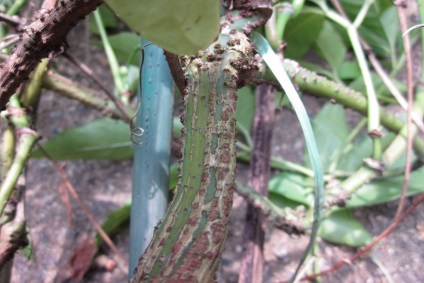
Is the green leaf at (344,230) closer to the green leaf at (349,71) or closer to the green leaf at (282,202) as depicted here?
the green leaf at (282,202)

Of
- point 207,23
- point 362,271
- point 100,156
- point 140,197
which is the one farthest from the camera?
point 100,156

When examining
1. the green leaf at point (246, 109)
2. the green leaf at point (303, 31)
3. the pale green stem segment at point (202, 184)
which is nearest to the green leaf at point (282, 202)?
the green leaf at point (246, 109)

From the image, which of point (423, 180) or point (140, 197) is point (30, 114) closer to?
point (140, 197)

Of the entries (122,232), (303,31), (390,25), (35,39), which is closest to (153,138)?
(35,39)

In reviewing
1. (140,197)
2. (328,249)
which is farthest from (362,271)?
(140,197)

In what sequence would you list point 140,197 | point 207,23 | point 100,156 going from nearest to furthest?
point 207,23
point 140,197
point 100,156

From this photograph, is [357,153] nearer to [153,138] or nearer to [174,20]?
[153,138]

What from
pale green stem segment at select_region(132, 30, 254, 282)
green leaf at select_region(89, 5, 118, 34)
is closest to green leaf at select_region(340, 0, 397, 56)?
→ green leaf at select_region(89, 5, 118, 34)
